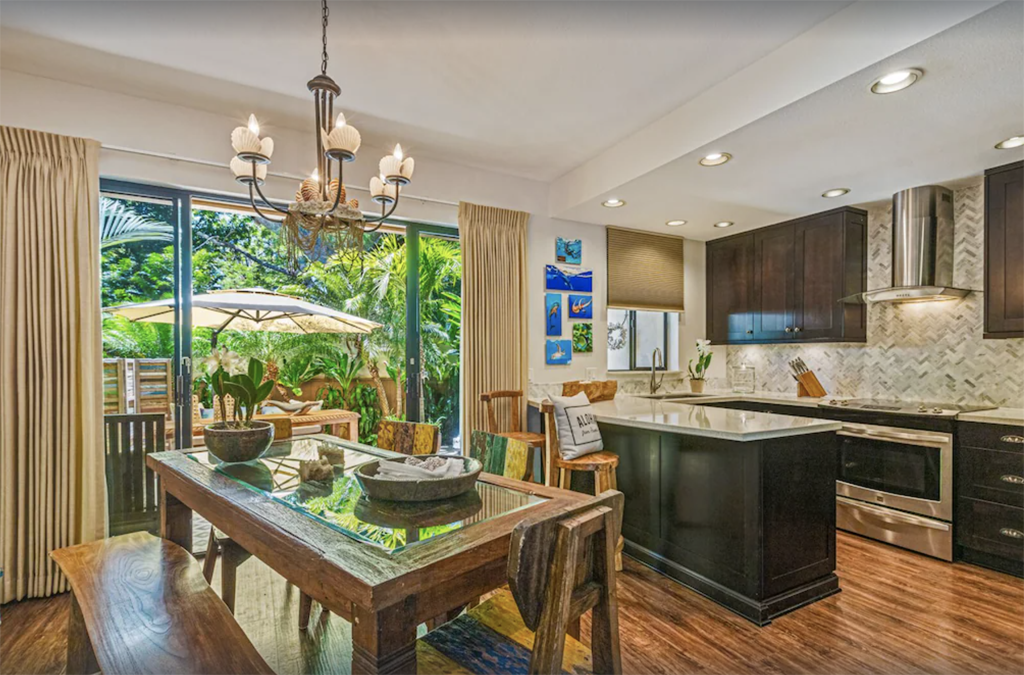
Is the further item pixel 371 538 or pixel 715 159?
pixel 715 159

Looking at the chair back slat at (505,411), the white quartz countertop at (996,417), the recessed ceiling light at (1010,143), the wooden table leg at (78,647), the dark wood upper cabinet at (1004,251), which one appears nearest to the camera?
the wooden table leg at (78,647)

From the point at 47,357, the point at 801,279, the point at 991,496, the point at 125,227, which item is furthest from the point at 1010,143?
the point at 47,357

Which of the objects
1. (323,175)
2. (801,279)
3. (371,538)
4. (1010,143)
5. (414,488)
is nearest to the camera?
(371,538)

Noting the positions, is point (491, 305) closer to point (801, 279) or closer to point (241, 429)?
point (241, 429)

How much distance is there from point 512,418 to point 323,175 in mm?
2622

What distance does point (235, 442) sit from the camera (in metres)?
2.03

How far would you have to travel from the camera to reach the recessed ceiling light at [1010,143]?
113 inches

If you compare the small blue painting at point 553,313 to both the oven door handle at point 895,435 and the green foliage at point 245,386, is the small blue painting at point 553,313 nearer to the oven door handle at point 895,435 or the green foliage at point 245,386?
the oven door handle at point 895,435

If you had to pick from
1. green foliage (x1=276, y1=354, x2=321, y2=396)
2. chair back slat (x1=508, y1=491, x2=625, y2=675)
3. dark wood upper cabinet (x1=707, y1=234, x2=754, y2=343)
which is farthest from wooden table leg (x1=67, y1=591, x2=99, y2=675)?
dark wood upper cabinet (x1=707, y1=234, x2=754, y2=343)

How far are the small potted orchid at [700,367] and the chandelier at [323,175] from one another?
3890mm

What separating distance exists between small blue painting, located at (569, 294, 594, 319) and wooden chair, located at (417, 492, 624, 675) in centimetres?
333

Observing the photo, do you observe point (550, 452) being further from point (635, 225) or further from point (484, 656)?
point (635, 225)

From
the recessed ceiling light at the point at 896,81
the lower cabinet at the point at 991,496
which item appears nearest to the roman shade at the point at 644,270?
the lower cabinet at the point at 991,496

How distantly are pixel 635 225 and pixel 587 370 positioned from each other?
4.86 feet
